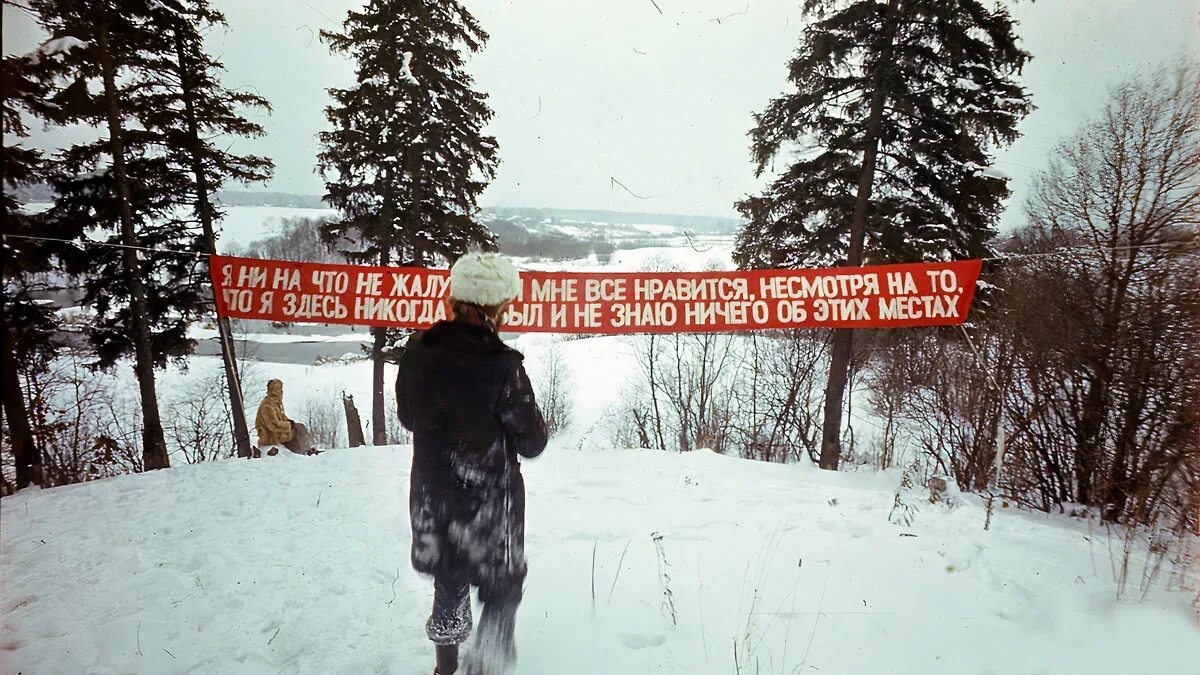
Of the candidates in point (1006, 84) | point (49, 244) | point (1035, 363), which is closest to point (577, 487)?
point (1035, 363)

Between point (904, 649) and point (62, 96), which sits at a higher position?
point (62, 96)

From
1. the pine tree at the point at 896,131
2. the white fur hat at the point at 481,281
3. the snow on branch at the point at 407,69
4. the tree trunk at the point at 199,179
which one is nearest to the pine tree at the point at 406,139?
the snow on branch at the point at 407,69

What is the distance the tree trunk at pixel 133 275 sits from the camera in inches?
338

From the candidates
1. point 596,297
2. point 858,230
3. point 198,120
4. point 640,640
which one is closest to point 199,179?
point 198,120

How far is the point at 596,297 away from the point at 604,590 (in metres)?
4.04

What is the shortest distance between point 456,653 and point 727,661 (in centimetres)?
142

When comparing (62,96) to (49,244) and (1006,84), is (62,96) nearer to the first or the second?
(49,244)

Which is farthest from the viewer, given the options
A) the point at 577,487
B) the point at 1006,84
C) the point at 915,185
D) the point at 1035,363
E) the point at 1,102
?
the point at 915,185

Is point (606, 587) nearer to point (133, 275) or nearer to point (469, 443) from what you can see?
point (469, 443)

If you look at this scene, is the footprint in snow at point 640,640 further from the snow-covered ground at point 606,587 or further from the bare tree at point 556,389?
the bare tree at point 556,389

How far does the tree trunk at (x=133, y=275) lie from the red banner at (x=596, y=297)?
4.81 meters

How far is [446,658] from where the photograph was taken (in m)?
2.41

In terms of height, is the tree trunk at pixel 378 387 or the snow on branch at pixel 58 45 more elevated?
the snow on branch at pixel 58 45

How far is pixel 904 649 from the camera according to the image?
107 inches
